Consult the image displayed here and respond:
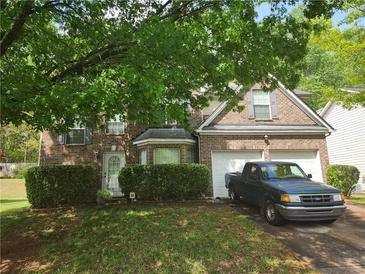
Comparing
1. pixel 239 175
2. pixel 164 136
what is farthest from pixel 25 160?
pixel 239 175

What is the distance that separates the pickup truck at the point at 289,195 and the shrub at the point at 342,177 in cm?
589

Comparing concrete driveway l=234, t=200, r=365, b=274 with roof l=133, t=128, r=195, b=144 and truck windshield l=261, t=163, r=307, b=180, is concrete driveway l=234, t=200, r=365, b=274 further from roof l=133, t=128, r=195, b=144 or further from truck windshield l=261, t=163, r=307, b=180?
roof l=133, t=128, r=195, b=144

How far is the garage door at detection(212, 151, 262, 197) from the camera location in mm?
15703

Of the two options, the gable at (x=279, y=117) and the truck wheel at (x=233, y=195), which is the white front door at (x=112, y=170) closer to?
the gable at (x=279, y=117)

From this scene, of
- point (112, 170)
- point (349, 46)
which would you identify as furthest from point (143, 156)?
point (349, 46)

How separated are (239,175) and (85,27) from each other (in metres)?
8.10

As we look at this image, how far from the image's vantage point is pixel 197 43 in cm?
670

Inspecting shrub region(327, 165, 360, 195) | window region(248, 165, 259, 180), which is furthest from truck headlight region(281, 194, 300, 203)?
shrub region(327, 165, 360, 195)

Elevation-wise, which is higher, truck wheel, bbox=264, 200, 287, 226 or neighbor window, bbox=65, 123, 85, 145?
neighbor window, bbox=65, 123, 85, 145

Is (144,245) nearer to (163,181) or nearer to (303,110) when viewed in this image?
(163,181)

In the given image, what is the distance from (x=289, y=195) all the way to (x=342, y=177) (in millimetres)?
8840

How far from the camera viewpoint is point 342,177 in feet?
51.4

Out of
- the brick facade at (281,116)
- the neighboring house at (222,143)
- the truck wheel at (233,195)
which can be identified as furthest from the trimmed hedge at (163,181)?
the brick facade at (281,116)

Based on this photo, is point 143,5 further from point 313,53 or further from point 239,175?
point 313,53
